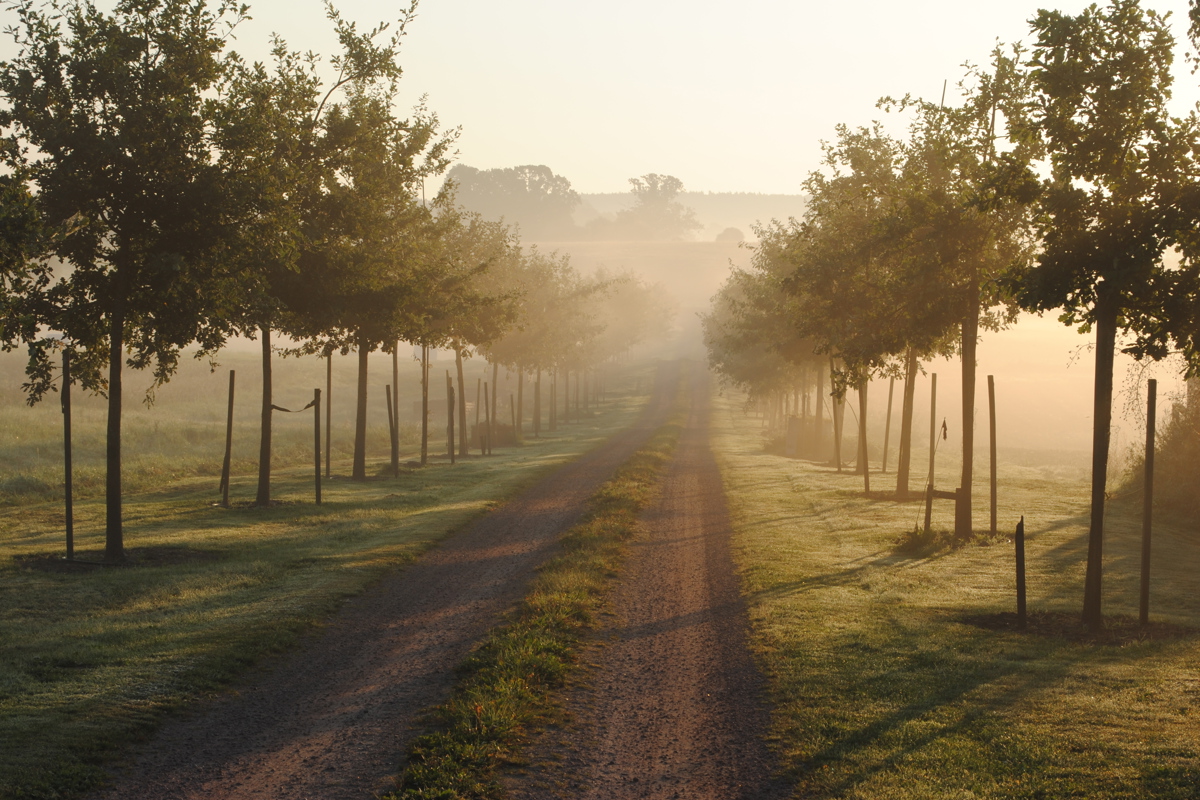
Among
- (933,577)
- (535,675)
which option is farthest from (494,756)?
(933,577)

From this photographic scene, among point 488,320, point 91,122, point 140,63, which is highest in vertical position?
point 140,63

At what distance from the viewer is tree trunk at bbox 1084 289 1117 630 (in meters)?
11.8

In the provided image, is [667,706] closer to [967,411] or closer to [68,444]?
[68,444]

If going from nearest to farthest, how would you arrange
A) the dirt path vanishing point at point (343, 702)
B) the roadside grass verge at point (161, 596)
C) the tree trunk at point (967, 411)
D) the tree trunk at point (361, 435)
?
1. the dirt path vanishing point at point (343, 702)
2. the roadside grass verge at point (161, 596)
3. the tree trunk at point (967, 411)
4. the tree trunk at point (361, 435)

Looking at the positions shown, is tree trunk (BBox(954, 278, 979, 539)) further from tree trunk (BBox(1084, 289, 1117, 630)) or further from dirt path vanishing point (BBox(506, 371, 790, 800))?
tree trunk (BBox(1084, 289, 1117, 630))

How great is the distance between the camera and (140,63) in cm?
1652

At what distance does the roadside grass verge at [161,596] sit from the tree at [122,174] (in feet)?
6.43

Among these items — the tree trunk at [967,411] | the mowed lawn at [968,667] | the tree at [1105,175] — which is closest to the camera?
the mowed lawn at [968,667]

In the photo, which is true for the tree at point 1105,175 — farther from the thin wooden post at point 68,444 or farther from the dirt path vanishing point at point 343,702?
the thin wooden post at point 68,444

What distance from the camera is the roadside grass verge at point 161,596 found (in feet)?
27.0

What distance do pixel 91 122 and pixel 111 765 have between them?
12.6 metres

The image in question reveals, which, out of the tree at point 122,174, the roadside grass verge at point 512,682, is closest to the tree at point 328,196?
the tree at point 122,174

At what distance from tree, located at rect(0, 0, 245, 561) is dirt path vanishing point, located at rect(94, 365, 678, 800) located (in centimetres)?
633

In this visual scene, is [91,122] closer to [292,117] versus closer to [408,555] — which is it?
[292,117]
